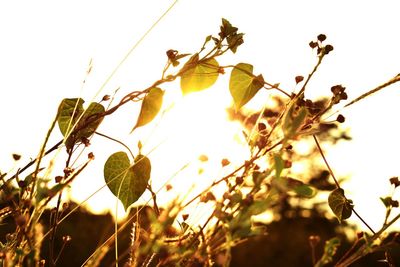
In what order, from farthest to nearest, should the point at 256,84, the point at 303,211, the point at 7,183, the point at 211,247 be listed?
the point at 303,211, the point at 256,84, the point at 7,183, the point at 211,247

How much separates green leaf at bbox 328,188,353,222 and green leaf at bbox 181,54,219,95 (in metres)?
0.57

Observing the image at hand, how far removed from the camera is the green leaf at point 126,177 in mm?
1522

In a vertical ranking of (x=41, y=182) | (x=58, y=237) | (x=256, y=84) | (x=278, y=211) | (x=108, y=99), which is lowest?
(x=278, y=211)

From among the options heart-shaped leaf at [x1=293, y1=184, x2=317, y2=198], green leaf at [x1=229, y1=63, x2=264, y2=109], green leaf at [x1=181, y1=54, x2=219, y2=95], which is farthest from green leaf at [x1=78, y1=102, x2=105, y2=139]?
heart-shaped leaf at [x1=293, y1=184, x2=317, y2=198]

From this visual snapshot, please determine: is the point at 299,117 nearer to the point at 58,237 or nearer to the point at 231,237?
the point at 231,237

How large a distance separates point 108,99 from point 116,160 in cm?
21

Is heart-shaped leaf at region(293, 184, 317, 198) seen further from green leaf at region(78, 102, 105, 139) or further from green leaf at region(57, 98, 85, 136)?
green leaf at region(57, 98, 85, 136)

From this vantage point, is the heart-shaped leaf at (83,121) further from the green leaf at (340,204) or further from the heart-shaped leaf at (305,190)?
the green leaf at (340,204)

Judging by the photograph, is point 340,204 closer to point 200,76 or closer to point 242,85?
point 242,85

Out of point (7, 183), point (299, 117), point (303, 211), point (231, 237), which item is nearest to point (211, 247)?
point (231, 237)

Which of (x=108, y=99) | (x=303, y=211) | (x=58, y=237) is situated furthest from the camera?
(x=303, y=211)

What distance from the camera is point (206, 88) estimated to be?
1685 mm

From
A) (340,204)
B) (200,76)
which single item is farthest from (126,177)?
(340,204)

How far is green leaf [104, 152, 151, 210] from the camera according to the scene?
1522mm
